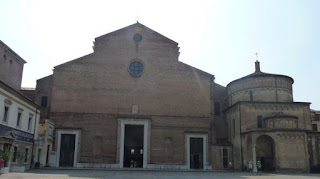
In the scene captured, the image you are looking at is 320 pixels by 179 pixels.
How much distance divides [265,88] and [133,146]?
16649 millimetres

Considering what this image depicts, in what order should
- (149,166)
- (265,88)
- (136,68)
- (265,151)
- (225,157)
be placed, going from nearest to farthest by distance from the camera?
(149,166)
(265,151)
(225,157)
(136,68)
(265,88)

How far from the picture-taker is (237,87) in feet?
129

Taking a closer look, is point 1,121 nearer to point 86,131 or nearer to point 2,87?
point 2,87

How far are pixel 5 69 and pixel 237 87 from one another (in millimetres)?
26023

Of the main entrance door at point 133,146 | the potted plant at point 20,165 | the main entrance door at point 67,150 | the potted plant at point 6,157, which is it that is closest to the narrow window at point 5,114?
the potted plant at point 6,157

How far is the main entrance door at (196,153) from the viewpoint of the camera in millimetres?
33406

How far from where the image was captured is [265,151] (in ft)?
107

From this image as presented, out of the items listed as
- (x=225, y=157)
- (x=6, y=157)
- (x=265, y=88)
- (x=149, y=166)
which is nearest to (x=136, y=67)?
(x=149, y=166)

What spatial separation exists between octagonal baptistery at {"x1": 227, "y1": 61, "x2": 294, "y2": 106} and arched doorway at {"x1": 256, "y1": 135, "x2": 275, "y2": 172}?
5608 mm

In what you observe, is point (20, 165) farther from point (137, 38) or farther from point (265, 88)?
point (265, 88)

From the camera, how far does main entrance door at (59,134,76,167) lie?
31797 millimetres

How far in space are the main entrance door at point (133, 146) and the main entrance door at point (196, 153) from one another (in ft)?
17.5

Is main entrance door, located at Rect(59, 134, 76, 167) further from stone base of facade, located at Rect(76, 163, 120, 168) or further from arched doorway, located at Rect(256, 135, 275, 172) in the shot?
arched doorway, located at Rect(256, 135, 275, 172)

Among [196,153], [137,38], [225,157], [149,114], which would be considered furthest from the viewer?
[137,38]
